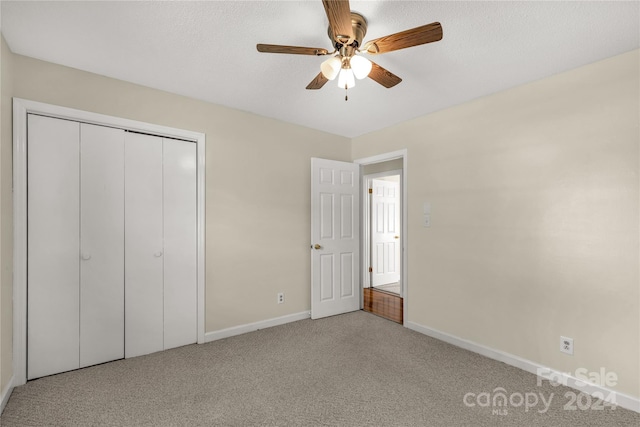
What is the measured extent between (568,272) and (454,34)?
1973 mm

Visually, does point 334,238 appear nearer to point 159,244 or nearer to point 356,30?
point 159,244

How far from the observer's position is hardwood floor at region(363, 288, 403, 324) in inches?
154

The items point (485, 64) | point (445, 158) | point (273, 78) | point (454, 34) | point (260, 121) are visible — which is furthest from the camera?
point (260, 121)

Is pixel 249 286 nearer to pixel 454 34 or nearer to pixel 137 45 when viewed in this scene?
pixel 137 45

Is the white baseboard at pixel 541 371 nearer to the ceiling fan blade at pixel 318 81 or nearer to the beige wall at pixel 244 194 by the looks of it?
the beige wall at pixel 244 194

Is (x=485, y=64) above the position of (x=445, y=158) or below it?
above

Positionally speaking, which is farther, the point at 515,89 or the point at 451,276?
the point at 451,276

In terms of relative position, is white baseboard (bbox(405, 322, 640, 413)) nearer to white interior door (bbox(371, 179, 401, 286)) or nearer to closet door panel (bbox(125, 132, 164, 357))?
white interior door (bbox(371, 179, 401, 286))

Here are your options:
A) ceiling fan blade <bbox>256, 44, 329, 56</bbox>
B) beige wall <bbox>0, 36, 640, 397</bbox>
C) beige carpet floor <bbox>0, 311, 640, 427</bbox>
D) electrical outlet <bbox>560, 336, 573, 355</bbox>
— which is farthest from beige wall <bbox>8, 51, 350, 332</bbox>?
electrical outlet <bbox>560, 336, 573, 355</bbox>

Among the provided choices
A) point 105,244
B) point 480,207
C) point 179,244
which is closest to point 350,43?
point 480,207

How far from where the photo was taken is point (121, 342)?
103 inches

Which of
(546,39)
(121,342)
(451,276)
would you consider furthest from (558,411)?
(121,342)

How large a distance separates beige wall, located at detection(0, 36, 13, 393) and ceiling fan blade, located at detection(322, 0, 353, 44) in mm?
2175

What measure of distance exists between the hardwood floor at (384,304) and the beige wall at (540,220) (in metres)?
0.58
